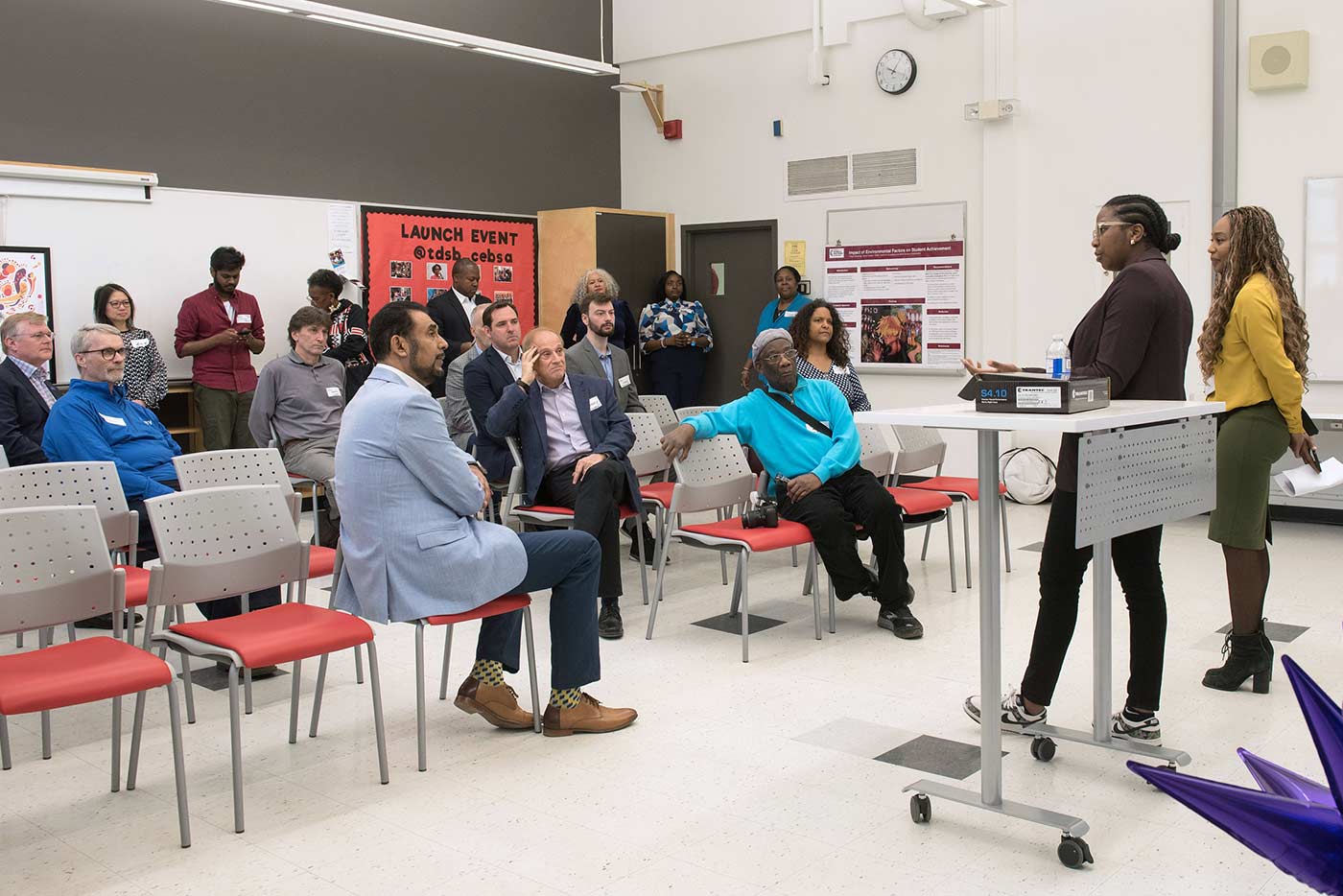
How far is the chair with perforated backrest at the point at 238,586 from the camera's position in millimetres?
3059

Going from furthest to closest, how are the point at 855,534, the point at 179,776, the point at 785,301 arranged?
the point at 785,301
the point at 855,534
the point at 179,776

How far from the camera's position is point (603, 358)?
609cm

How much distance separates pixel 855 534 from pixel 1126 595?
1.70 meters

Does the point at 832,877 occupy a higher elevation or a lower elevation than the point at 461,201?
lower

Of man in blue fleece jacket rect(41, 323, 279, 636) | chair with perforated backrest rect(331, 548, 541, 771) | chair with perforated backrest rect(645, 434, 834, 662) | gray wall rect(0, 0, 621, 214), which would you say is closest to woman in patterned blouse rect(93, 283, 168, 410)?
gray wall rect(0, 0, 621, 214)

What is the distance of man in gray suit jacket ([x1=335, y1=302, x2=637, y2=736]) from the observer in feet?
10.7

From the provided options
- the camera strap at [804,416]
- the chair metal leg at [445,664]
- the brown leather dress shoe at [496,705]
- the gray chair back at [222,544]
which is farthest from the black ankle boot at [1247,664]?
the gray chair back at [222,544]

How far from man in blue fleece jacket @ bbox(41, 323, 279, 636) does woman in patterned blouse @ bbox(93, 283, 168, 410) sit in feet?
7.54

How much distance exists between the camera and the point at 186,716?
12.6 feet

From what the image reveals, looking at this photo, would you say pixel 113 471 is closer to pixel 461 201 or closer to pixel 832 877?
pixel 832 877

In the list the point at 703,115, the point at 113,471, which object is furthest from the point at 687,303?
the point at 113,471

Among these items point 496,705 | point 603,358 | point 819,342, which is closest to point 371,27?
point 603,358

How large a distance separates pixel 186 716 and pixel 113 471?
3.02ft

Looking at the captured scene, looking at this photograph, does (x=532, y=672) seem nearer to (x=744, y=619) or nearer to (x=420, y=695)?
(x=420, y=695)
